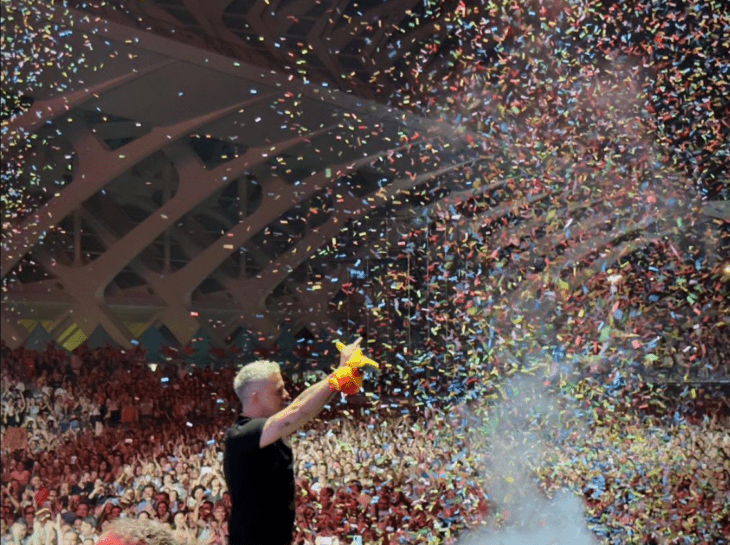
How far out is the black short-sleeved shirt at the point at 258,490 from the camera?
2.56m

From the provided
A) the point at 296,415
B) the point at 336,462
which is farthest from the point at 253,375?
the point at 336,462

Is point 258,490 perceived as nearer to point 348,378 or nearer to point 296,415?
point 296,415

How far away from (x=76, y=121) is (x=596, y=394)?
2.73 metres

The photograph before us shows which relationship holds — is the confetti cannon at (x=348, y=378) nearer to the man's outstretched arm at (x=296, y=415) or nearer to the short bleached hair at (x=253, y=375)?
the man's outstretched arm at (x=296, y=415)

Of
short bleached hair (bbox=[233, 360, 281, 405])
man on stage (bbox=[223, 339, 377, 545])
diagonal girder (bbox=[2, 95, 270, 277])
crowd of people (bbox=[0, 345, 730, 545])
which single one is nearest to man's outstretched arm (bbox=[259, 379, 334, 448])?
man on stage (bbox=[223, 339, 377, 545])

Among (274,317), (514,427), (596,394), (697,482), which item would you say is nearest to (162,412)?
(274,317)

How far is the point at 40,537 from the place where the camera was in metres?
4.97

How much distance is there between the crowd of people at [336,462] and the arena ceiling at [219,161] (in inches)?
11.7

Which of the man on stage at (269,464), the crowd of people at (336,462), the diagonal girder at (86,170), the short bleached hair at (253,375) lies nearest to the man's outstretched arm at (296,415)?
the man on stage at (269,464)

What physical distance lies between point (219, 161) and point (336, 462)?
139 cm

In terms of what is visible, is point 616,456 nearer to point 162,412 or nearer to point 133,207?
point 162,412

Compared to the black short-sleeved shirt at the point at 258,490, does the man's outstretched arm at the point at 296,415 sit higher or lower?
higher

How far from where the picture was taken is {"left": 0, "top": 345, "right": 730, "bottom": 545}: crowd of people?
3836 millimetres

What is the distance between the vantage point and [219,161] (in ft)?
14.9
